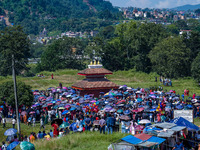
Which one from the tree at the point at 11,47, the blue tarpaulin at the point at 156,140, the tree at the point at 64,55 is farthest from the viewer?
the tree at the point at 64,55

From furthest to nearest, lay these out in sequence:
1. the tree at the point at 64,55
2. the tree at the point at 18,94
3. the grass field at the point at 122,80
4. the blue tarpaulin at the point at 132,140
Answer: the tree at the point at 64,55
the grass field at the point at 122,80
the tree at the point at 18,94
the blue tarpaulin at the point at 132,140

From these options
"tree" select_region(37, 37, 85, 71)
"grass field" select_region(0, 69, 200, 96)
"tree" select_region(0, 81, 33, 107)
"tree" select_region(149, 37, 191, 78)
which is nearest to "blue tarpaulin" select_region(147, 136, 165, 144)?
"tree" select_region(0, 81, 33, 107)

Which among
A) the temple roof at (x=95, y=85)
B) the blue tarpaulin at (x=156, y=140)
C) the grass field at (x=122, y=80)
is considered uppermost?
the blue tarpaulin at (x=156, y=140)

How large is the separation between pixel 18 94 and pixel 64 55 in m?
47.1

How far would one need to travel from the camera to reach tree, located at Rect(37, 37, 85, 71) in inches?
3062

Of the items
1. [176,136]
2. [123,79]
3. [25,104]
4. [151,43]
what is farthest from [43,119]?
[151,43]

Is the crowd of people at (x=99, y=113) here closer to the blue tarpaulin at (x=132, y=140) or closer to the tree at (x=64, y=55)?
the blue tarpaulin at (x=132, y=140)

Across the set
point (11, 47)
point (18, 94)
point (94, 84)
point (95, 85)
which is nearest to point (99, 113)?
point (18, 94)

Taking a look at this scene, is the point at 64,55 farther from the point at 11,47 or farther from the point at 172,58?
the point at 172,58

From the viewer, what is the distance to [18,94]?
1257 inches

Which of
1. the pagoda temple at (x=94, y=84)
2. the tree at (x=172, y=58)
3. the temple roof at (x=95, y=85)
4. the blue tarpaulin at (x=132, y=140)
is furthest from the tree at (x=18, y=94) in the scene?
the tree at (x=172, y=58)

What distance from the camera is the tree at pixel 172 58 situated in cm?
5842

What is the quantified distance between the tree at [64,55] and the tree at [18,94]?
44.0 metres

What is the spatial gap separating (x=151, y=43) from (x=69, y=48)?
1862 centimetres
